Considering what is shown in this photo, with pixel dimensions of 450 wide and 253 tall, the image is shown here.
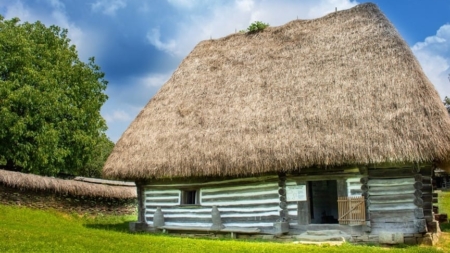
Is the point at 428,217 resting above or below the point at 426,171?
below

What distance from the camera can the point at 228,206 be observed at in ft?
53.3

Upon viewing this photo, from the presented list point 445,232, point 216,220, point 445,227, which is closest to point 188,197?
point 216,220

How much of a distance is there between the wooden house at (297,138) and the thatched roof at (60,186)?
5.32 metres

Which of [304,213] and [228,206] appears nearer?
[304,213]

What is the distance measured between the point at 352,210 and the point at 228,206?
4.34m

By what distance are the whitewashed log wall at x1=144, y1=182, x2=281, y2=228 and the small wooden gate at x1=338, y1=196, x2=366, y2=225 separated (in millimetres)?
2064

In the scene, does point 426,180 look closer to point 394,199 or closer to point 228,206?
point 394,199

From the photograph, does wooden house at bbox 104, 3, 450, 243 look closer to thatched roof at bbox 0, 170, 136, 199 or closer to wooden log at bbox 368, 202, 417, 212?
wooden log at bbox 368, 202, 417, 212

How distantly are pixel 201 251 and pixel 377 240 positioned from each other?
17.4ft

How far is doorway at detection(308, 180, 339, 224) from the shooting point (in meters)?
19.8

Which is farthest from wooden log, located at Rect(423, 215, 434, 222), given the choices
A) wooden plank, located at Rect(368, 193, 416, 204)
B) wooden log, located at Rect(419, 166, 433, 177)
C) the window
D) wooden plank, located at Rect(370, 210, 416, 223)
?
the window

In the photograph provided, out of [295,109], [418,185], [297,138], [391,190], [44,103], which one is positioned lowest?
[391,190]

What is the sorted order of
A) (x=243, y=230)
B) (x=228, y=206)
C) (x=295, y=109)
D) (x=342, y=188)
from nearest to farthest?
(x=342, y=188) → (x=295, y=109) → (x=243, y=230) → (x=228, y=206)

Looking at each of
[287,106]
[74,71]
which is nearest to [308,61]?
[287,106]
